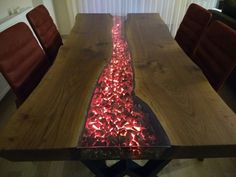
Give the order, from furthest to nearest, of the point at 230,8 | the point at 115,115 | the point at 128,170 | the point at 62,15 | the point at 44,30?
the point at 62,15, the point at 230,8, the point at 44,30, the point at 128,170, the point at 115,115

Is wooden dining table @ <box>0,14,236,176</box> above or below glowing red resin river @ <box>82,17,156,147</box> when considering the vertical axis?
above

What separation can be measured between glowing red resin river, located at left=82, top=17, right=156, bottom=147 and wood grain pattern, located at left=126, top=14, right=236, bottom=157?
68mm

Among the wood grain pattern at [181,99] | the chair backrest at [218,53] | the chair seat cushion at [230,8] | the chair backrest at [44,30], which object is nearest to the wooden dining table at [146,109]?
the wood grain pattern at [181,99]

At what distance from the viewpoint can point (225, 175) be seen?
147 centimetres

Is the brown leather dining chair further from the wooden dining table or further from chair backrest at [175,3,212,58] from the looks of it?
chair backrest at [175,3,212,58]

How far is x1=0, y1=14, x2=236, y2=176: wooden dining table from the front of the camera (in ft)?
2.35

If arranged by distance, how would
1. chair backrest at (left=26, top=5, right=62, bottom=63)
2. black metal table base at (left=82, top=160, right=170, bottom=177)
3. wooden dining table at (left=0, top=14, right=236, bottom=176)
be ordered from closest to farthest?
wooden dining table at (left=0, top=14, right=236, bottom=176)
black metal table base at (left=82, top=160, right=170, bottom=177)
chair backrest at (left=26, top=5, right=62, bottom=63)

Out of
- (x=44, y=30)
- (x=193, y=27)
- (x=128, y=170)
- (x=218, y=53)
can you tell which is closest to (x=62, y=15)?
(x=44, y=30)

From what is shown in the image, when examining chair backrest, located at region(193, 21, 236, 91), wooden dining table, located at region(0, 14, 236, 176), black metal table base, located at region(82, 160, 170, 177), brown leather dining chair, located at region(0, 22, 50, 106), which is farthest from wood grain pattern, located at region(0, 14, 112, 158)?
chair backrest, located at region(193, 21, 236, 91)

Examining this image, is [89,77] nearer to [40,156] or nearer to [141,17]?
[40,156]

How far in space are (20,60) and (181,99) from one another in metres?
0.95

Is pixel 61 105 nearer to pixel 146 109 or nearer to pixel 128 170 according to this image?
pixel 146 109

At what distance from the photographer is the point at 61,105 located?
2.91ft

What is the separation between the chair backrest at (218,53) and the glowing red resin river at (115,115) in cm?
52
